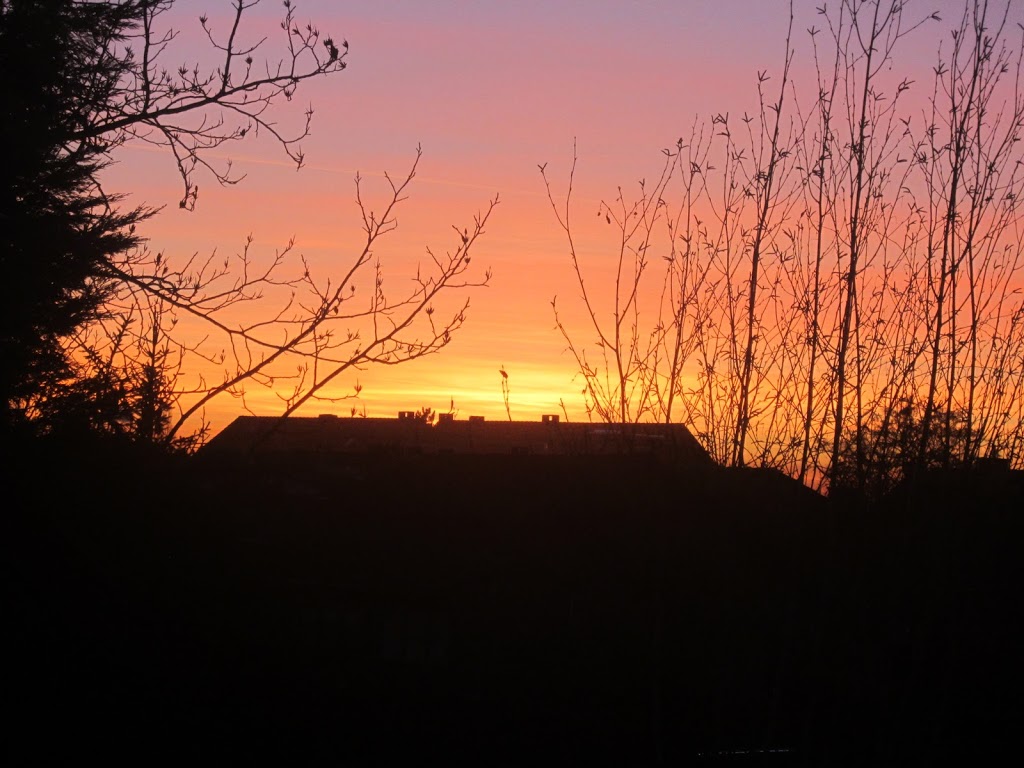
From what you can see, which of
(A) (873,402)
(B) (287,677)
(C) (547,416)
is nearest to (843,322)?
(A) (873,402)

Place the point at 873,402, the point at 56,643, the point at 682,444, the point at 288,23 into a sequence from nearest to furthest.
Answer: the point at 56,643
the point at 873,402
the point at 682,444
the point at 288,23

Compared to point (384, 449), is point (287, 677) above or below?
below

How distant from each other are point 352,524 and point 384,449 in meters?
1.40

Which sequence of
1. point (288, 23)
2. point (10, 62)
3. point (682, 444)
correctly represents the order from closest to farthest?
1. point (682, 444)
2. point (288, 23)
3. point (10, 62)

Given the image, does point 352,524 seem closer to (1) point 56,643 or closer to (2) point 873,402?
(1) point 56,643

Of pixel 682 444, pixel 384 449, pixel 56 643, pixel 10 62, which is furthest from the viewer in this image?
pixel 384 449

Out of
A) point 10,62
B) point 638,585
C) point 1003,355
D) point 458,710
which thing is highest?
point 10,62

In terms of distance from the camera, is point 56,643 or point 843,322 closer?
point 56,643

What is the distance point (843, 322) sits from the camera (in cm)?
688

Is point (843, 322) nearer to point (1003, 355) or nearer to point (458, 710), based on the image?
point (1003, 355)

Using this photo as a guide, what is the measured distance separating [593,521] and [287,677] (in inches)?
93.9

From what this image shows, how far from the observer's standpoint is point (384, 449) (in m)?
10.3

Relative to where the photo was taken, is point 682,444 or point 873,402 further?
point 682,444

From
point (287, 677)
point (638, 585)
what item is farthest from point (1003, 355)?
point (287, 677)
